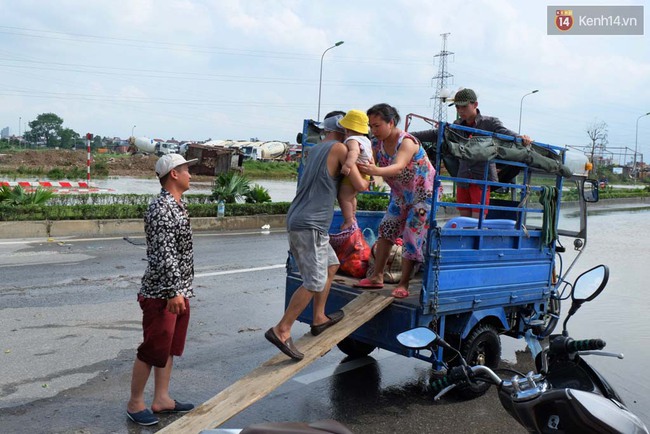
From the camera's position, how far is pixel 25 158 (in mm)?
47844

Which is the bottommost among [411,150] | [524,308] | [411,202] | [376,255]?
[524,308]

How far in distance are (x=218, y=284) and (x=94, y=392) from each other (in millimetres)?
4038

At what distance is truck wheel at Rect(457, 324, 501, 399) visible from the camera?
5074 mm

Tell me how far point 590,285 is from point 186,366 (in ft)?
11.8

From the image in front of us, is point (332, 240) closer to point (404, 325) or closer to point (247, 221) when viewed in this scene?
point (404, 325)

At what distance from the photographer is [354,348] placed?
6055 mm

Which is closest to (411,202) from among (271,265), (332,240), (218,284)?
(332,240)

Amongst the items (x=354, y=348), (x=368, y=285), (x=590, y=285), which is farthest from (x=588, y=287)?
(x=354, y=348)

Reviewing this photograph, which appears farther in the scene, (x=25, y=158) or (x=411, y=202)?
(x=25, y=158)

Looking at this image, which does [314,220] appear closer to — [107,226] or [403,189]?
[403,189]

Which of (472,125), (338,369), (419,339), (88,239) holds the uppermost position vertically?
(472,125)

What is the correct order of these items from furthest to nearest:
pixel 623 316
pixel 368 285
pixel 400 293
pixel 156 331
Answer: pixel 623 316
pixel 368 285
pixel 400 293
pixel 156 331

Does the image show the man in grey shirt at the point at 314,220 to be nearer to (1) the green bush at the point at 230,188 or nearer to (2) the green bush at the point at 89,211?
(2) the green bush at the point at 89,211

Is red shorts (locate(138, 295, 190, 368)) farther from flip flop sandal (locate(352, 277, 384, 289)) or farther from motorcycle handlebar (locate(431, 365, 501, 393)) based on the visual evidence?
motorcycle handlebar (locate(431, 365, 501, 393))
